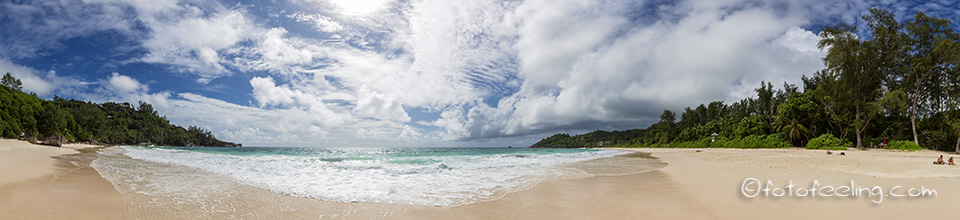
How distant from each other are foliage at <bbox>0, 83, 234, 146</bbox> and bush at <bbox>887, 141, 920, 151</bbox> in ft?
309

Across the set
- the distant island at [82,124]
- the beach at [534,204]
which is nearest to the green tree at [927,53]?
the beach at [534,204]

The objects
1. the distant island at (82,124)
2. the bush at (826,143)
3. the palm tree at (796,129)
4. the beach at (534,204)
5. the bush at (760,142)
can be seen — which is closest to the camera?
the beach at (534,204)

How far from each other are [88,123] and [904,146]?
13476 cm

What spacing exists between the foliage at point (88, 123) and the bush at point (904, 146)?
94.0 metres

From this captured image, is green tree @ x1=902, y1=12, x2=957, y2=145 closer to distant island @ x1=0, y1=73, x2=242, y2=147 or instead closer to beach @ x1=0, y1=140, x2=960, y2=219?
beach @ x1=0, y1=140, x2=960, y2=219

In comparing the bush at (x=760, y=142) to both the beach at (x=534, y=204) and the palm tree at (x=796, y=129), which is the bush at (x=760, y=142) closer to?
the palm tree at (x=796, y=129)

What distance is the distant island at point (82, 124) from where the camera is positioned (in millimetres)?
49491

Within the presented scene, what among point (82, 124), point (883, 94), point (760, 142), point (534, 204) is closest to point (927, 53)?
point (883, 94)

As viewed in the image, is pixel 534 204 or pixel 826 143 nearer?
pixel 534 204

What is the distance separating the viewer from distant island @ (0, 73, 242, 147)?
162ft

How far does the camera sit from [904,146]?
26.0 m

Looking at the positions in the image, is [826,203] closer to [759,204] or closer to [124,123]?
[759,204]

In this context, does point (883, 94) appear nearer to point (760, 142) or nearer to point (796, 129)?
point (796, 129)

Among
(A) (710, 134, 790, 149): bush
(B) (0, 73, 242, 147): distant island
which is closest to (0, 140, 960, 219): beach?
(A) (710, 134, 790, 149): bush
